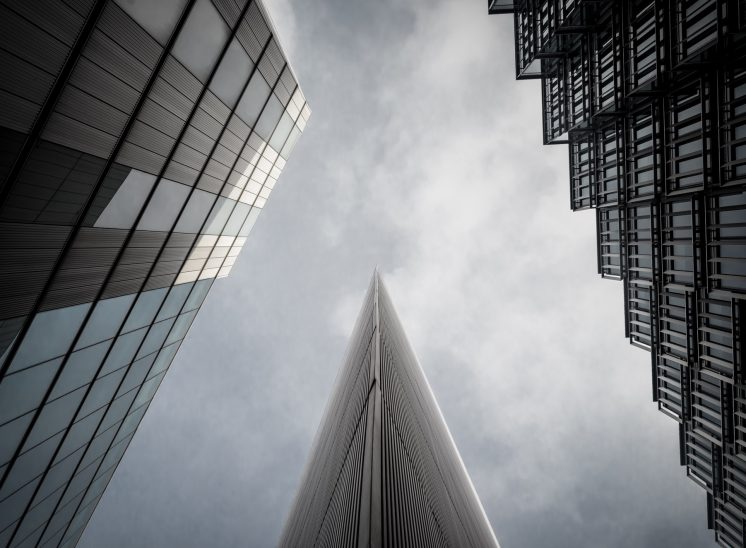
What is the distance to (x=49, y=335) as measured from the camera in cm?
1267

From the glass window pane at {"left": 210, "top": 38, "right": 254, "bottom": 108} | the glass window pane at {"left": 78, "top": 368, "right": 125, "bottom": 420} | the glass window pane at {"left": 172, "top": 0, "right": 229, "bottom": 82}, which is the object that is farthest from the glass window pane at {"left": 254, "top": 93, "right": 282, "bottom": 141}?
the glass window pane at {"left": 78, "top": 368, "right": 125, "bottom": 420}

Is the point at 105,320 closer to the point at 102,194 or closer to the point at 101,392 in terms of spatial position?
the point at 101,392

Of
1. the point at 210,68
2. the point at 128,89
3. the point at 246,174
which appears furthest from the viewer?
the point at 246,174

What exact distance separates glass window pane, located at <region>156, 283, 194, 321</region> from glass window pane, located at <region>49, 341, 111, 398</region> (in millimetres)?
3629

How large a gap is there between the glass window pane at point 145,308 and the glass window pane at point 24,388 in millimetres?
3501

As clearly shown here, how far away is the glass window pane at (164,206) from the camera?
46.3ft

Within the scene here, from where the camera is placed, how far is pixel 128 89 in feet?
35.2

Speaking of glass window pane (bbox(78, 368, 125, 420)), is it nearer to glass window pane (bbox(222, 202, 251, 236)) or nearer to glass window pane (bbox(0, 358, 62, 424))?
glass window pane (bbox(0, 358, 62, 424))

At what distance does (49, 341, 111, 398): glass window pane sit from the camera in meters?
14.3

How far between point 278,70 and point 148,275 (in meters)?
11.4

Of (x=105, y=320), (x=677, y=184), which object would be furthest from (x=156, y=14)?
(x=677, y=184)

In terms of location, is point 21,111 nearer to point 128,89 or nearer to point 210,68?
point 128,89

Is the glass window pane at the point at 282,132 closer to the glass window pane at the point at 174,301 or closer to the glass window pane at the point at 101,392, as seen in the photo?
the glass window pane at the point at 174,301

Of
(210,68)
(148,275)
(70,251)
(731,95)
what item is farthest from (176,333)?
(731,95)
